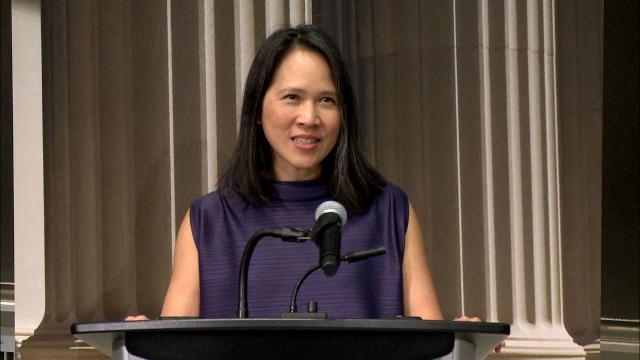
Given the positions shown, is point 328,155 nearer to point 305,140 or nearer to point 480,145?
point 305,140

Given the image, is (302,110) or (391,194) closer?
(302,110)

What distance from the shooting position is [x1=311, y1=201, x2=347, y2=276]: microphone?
5.76 ft

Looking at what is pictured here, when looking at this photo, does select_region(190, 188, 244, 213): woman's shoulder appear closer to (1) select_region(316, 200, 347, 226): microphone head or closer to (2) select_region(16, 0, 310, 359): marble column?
(1) select_region(316, 200, 347, 226): microphone head

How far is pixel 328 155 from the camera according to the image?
2.67 meters

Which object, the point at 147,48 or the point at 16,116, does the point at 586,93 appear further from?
the point at 16,116

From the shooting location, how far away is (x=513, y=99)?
3658mm

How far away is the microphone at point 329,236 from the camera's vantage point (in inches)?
69.1

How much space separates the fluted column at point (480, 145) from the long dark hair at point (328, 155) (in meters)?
1.10

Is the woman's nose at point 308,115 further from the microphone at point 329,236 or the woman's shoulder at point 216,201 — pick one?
the microphone at point 329,236

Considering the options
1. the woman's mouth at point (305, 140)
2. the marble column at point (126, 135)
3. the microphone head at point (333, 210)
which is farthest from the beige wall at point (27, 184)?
the microphone head at point (333, 210)

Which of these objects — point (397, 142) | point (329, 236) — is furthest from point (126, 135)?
point (329, 236)

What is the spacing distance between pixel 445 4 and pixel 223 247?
1.62m

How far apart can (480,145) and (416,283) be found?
48.5 inches

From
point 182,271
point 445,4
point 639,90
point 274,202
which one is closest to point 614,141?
point 639,90
